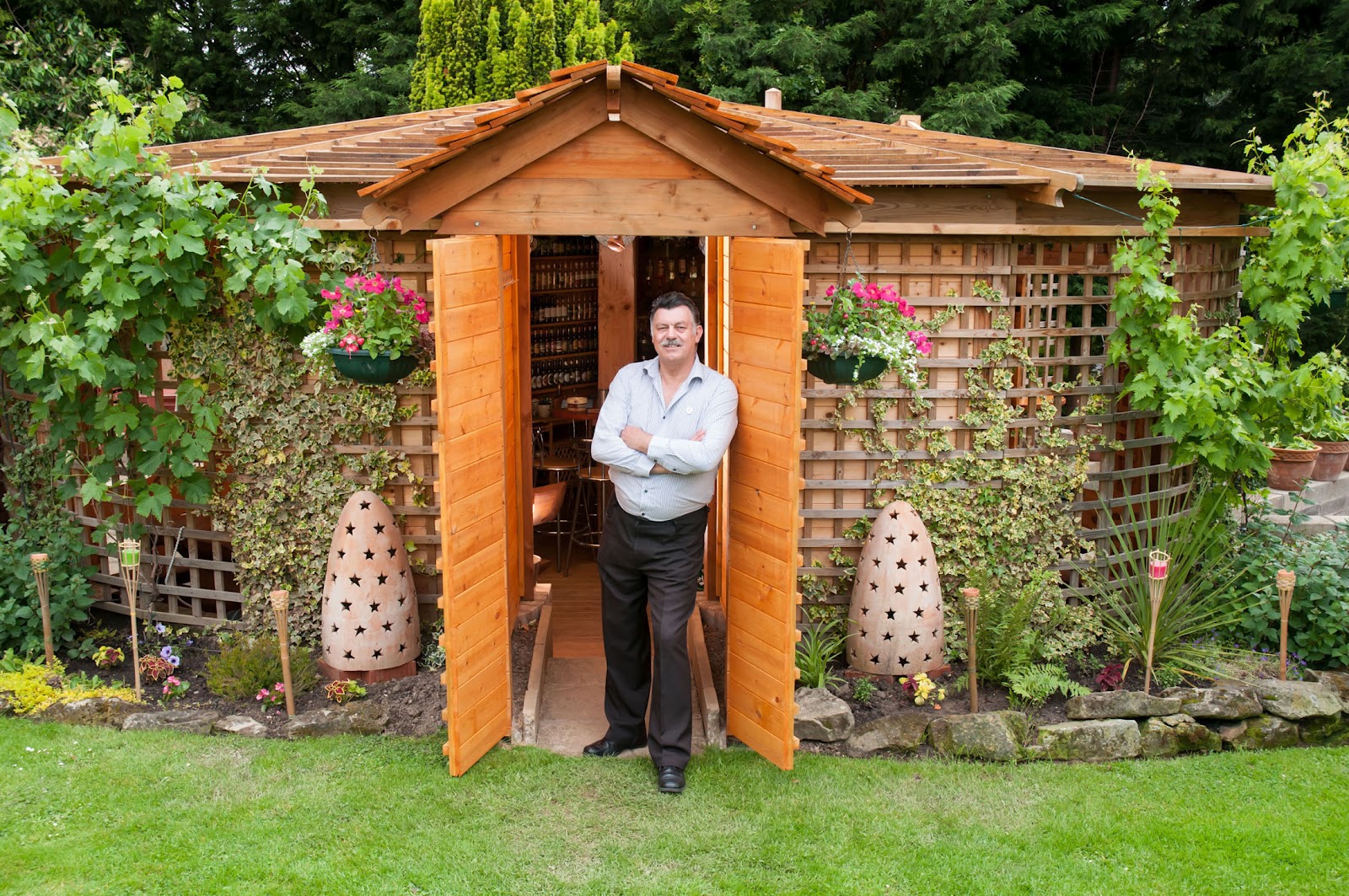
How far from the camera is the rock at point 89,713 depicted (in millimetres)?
5496

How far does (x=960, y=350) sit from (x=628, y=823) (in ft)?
10.6

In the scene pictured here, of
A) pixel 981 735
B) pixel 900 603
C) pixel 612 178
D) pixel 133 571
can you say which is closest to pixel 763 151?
pixel 612 178

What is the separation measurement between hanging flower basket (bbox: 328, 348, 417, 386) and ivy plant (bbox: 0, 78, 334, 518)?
1.42 ft

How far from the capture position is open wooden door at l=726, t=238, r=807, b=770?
4.77 m

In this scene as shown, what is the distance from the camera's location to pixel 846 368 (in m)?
5.54

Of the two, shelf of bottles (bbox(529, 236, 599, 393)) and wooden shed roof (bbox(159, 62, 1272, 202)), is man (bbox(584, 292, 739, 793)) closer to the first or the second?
wooden shed roof (bbox(159, 62, 1272, 202))

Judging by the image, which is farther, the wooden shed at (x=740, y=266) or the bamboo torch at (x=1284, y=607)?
the bamboo torch at (x=1284, y=607)

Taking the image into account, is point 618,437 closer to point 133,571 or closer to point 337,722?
point 337,722

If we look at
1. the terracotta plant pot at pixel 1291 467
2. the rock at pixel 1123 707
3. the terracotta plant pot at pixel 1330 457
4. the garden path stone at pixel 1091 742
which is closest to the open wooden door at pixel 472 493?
the garden path stone at pixel 1091 742

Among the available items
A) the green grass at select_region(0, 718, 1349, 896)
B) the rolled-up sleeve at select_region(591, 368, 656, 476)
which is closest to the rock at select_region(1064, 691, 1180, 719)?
the green grass at select_region(0, 718, 1349, 896)

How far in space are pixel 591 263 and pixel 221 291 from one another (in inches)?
198

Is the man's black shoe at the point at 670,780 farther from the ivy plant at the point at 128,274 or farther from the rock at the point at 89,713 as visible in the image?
the ivy plant at the point at 128,274

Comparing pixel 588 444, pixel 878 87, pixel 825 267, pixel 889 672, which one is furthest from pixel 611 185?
pixel 878 87

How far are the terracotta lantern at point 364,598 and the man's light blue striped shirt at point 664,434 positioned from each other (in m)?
1.61
